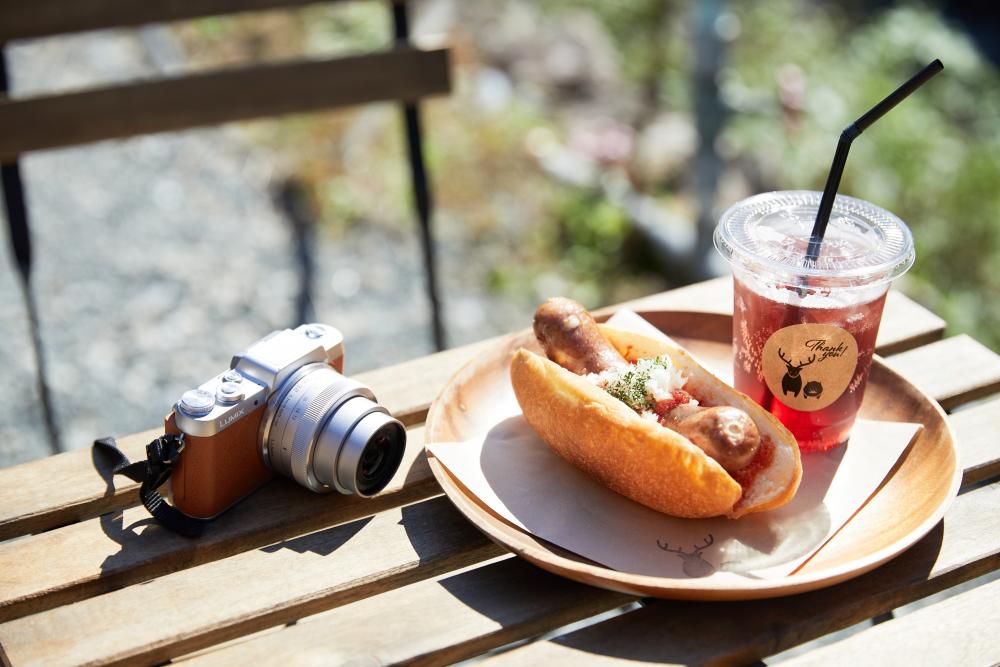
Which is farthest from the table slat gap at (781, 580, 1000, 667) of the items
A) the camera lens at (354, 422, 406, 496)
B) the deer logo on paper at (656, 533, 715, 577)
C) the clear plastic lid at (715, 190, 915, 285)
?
the camera lens at (354, 422, 406, 496)

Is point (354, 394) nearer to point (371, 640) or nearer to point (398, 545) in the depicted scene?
point (398, 545)

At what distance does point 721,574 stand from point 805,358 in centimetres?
41

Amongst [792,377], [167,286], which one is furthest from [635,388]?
[167,286]

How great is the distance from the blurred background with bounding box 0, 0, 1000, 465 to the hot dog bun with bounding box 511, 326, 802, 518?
81.0 inches

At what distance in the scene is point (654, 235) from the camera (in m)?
4.64

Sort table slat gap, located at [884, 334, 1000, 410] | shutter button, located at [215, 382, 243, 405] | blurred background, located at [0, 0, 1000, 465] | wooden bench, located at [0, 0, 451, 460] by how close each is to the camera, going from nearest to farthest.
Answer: shutter button, located at [215, 382, 243, 405]
table slat gap, located at [884, 334, 1000, 410]
wooden bench, located at [0, 0, 451, 460]
blurred background, located at [0, 0, 1000, 465]

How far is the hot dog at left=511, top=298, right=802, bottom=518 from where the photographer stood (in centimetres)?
149

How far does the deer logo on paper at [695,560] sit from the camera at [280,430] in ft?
1.70

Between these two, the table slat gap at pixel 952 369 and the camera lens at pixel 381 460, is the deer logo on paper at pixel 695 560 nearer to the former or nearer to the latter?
the camera lens at pixel 381 460

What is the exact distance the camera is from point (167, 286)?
4328 millimetres

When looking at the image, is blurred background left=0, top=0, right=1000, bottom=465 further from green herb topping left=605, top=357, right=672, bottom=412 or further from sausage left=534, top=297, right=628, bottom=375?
green herb topping left=605, top=357, right=672, bottom=412

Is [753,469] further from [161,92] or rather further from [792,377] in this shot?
[161,92]

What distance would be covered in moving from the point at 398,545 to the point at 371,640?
23 cm

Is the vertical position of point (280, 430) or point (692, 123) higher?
point (280, 430)
